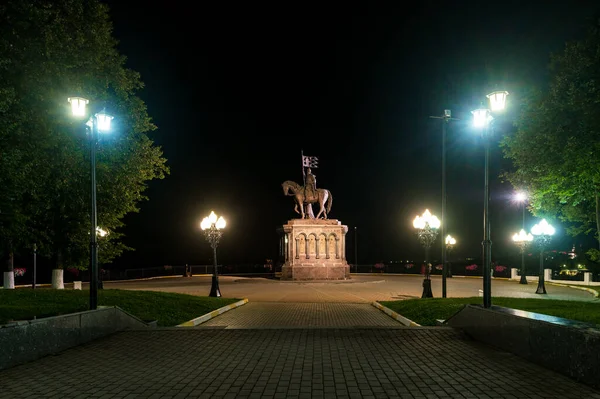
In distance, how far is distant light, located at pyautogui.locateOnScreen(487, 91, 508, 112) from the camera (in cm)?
1318

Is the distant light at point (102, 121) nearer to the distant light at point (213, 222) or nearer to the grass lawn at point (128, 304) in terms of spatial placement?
the grass lawn at point (128, 304)

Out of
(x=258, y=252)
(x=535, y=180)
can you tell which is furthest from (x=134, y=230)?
(x=535, y=180)

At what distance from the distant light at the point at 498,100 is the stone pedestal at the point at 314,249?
3361 cm

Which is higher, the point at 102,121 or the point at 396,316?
the point at 102,121

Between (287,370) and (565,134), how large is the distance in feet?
47.7

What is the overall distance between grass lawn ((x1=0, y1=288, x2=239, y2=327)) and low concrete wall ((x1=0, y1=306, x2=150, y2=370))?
2827 millimetres

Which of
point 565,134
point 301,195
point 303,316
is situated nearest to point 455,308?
point 303,316

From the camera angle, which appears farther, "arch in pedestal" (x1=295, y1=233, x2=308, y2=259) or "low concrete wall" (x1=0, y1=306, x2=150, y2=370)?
"arch in pedestal" (x1=295, y1=233, x2=308, y2=259)

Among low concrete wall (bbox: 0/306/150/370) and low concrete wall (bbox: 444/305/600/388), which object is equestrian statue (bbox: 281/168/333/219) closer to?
low concrete wall (bbox: 0/306/150/370)

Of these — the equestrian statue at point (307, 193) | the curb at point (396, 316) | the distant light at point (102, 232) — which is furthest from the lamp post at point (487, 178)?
the equestrian statue at point (307, 193)

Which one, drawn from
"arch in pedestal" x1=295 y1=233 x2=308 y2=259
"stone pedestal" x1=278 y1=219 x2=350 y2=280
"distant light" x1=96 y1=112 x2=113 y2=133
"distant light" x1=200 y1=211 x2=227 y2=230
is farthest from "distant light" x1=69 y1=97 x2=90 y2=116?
"arch in pedestal" x1=295 y1=233 x2=308 y2=259

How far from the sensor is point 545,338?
29.8ft

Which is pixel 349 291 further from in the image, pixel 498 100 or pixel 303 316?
pixel 498 100

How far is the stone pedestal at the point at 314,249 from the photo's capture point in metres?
45.9
